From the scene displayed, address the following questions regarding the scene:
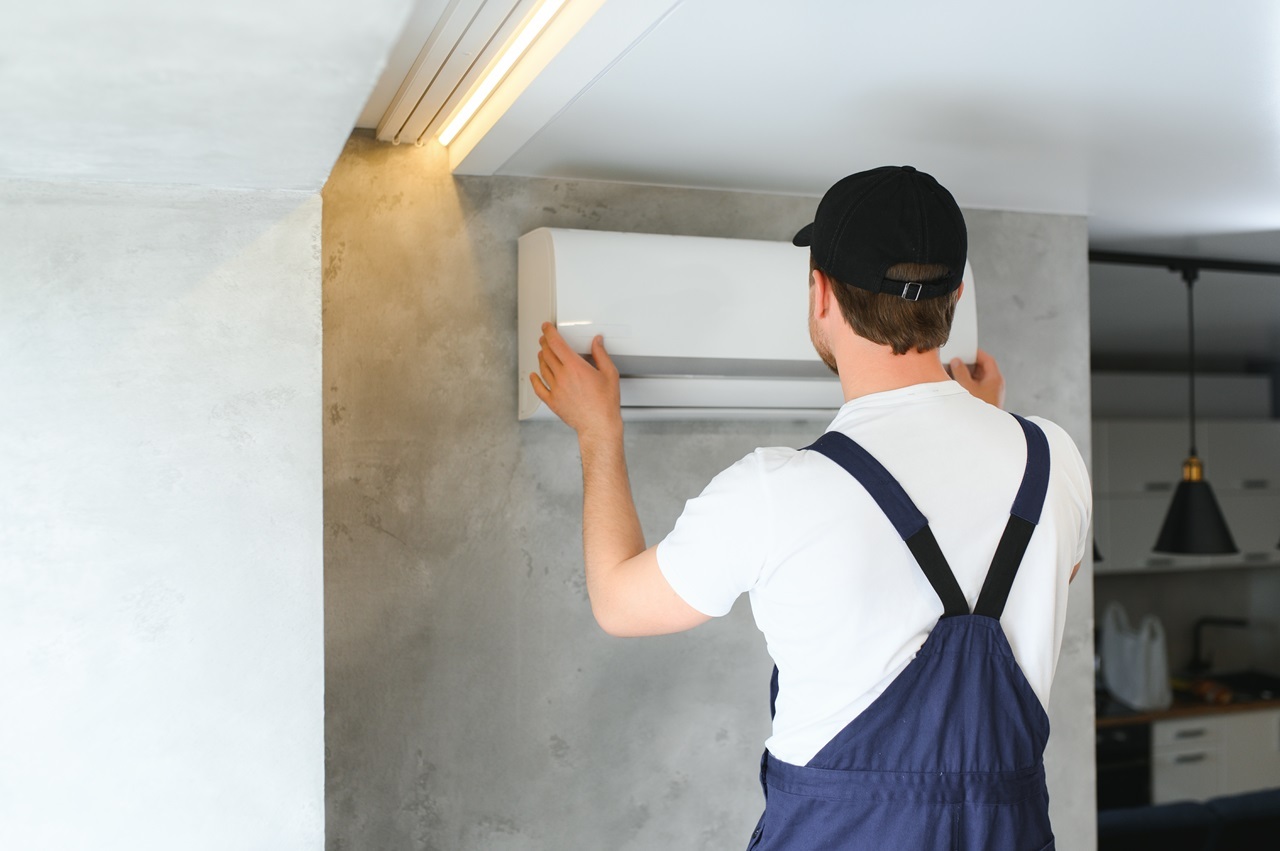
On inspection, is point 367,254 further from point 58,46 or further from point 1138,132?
point 1138,132

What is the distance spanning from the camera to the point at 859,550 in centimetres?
115

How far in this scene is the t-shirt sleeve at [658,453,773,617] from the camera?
3.84ft

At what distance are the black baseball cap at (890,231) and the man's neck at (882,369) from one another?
0.23 ft

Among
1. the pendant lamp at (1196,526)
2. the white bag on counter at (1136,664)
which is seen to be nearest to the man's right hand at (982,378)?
the pendant lamp at (1196,526)

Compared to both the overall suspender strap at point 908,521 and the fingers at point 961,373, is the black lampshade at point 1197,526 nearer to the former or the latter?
the fingers at point 961,373

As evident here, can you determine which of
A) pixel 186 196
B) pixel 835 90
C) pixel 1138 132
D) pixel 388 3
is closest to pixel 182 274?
pixel 186 196

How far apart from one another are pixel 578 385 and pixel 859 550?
647 mm

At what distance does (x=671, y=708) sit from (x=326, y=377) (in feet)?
2.98

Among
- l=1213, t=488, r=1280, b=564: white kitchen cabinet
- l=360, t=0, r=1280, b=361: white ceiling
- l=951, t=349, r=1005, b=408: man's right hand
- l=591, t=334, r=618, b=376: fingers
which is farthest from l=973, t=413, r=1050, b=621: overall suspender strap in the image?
l=1213, t=488, r=1280, b=564: white kitchen cabinet

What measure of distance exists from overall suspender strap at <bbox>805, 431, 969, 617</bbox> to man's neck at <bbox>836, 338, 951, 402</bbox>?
0.36 ft

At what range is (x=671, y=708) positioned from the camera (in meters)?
2.09

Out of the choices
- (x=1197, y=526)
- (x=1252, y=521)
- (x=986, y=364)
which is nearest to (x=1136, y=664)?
(x=1252, y=521)

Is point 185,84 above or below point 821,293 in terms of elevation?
above

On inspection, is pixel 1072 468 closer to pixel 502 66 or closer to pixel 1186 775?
pixel 502 66
